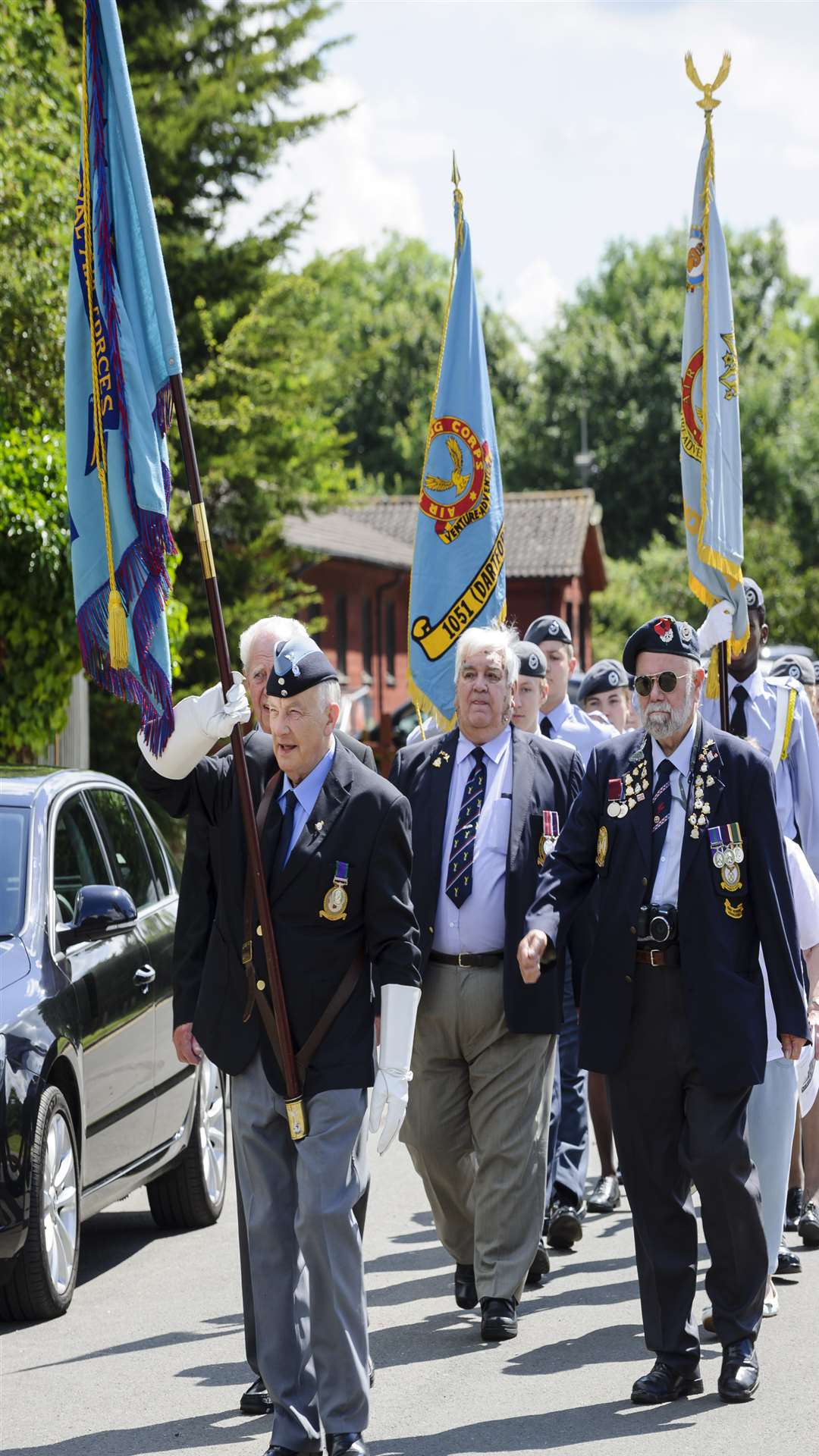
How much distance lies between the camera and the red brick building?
44.8 metres

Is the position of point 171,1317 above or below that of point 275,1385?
below

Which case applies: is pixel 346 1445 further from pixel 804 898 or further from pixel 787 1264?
pixel 787 1264

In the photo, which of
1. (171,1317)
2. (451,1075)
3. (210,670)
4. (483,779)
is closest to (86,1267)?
(171,1317)

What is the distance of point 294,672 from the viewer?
5031mm

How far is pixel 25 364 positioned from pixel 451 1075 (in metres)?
9.08

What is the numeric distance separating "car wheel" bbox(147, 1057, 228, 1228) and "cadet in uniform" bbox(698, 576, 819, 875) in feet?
8.54

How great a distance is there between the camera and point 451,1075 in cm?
673

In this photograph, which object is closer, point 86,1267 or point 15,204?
point 86,1267

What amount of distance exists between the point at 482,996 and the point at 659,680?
1.39 metres

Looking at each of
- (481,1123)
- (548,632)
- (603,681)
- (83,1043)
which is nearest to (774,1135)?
(481,1123)

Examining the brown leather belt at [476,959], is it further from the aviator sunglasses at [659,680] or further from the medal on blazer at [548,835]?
the aviator sunglasses at [659,680]

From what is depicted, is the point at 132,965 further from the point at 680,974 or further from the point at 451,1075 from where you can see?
the point at 680,974

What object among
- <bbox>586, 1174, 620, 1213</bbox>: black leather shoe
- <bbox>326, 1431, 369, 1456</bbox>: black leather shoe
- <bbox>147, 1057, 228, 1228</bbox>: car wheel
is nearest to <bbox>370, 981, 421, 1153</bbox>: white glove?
<bbox>326, 1431, 369, 1456</bbox>: black leather shoe

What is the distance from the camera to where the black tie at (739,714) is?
7422 mm
